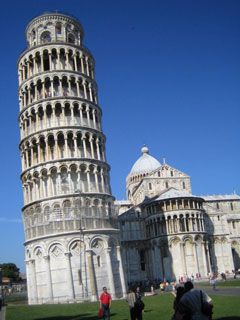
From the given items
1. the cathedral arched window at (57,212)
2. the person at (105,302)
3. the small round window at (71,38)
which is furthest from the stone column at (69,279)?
the small round window at (71,38)

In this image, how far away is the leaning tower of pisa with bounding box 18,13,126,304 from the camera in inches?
1629

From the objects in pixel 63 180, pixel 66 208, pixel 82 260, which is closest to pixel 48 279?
pixel 82 260

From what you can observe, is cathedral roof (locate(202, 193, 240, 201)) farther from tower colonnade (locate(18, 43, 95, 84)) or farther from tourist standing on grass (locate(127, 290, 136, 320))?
tourist standing on grass (locate(127, 290, 136, 320))

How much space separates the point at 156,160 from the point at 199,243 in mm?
25340

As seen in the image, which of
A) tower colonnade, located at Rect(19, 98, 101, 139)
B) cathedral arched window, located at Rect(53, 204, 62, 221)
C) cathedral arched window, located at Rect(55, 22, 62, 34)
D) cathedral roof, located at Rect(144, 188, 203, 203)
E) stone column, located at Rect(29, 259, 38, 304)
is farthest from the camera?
cathedral roof, located at Rect(144, 188, 203, 203)

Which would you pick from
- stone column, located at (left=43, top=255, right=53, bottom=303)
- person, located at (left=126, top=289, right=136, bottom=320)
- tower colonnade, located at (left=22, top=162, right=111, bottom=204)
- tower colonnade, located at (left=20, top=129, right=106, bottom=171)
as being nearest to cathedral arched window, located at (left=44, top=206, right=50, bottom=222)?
tower colonnade, located at (left=22, top=162, right=111, bottom=204)

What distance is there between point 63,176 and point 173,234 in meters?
25.6

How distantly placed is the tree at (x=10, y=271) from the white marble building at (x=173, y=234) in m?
53.1

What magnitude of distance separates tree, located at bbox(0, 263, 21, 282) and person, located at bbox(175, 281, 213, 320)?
111332 millimetres

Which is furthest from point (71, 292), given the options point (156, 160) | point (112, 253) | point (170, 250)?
point (156, 160)

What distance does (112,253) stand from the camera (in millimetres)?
43562

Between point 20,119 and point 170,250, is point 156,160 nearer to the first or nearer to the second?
point 170,250

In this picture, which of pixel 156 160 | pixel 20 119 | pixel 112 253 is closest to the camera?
pixel 112 253

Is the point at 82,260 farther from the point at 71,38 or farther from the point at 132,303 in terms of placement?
the point at 132,303
